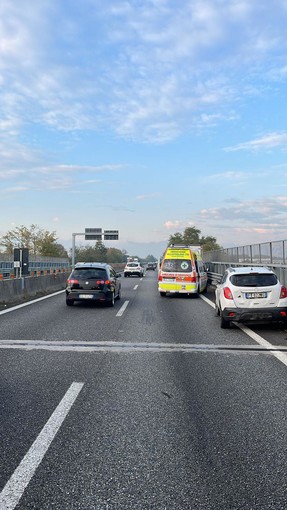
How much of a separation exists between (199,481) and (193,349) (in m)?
4.92

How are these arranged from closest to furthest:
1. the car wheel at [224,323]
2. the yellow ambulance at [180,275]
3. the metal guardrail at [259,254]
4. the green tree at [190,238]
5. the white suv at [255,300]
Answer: the white suv at [255,300] < the car wheel at [224,323] < the metal guardrail at [259,254] < the yellow ambulance at [180,275] < the green tree at [190,238]

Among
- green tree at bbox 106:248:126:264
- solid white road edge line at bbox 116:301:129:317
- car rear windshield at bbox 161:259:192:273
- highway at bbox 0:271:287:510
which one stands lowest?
highway at bbox 0:271:287:510

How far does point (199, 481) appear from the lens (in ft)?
10.7

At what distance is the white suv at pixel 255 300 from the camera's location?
1011 cm

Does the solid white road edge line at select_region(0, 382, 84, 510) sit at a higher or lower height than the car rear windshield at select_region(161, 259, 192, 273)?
lower

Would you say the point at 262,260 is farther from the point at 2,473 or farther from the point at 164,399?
the point at 2,473

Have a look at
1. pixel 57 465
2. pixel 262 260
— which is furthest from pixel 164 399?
pixel 262 260

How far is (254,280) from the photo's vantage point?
10.5m

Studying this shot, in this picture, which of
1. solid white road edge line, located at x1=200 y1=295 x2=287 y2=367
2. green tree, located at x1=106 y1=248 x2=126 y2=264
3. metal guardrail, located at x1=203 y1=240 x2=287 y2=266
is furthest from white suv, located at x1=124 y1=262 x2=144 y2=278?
green tree, located at x1=106 y1=248 x2=126 y2=264

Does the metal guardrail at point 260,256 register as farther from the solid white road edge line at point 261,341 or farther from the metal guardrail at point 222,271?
the solid white road edge line at point 261,341

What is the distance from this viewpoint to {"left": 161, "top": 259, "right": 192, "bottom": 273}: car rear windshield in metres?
19.9

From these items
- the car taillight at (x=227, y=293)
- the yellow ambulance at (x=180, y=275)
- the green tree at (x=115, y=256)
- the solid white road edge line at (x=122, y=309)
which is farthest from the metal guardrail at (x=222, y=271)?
the green tree at (x=115, y=256)

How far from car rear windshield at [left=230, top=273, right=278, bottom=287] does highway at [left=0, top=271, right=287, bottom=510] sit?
1778mm

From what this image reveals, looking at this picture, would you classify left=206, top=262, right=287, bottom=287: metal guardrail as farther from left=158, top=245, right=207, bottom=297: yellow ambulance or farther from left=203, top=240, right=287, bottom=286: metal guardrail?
left=158, top=245, right=207, bottom=297: yellow ambulance
